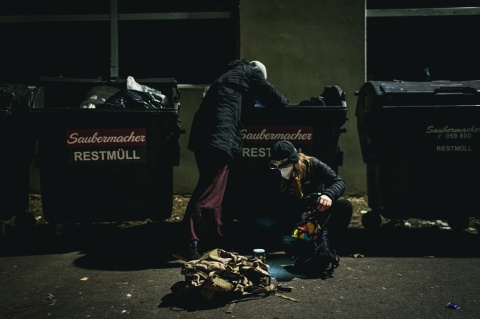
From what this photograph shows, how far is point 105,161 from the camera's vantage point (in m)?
4.73

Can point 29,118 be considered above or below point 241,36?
below

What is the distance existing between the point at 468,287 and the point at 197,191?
218 centimetres

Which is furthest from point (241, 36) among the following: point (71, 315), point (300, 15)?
point (71, 315)

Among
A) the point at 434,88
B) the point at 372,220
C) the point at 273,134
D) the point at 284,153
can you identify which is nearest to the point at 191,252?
the point at 284,153

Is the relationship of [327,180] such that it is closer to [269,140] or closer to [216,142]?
[269,140]

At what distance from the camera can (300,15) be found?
6828mm

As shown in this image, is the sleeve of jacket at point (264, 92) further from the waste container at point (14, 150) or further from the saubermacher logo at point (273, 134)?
the waste container at point (14, 150)

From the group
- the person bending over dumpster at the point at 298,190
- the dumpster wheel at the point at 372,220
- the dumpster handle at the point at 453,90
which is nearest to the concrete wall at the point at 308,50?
the dumpster wheel at the point at 372,220

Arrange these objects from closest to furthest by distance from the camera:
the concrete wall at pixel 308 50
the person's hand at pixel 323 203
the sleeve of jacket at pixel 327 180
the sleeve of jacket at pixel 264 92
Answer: the person's hand at pixel 323 203 → the sleeve of jacket at pixel 327 180 → the sleeve of jacket at pixel 264 92 → the concrete wall at pixel 308 50

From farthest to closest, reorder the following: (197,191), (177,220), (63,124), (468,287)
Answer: (177,220)
(63,124)
(197,191)
(468,287)

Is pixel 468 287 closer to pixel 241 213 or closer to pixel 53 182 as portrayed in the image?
pixel 241 213

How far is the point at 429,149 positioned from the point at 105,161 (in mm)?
2937

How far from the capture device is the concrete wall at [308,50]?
6.82m

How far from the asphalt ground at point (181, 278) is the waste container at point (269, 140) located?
0.52 metres
